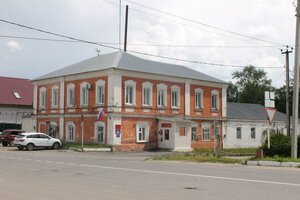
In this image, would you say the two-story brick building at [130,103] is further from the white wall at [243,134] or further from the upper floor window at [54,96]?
the white wall at [243,134]

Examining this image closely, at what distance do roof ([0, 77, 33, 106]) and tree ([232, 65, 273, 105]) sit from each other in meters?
43.6

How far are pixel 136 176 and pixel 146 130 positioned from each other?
2702cm

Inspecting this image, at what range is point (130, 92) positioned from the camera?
1661 inches

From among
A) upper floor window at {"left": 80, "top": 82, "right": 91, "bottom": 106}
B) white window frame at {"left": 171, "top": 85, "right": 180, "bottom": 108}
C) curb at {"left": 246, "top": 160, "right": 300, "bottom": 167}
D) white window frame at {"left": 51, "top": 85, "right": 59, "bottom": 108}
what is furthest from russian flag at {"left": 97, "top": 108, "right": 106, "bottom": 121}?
curb at {"left": 246, "top": 160, "right": 300, "bottom": 167}

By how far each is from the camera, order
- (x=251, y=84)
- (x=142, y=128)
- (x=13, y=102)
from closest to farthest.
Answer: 1. (x=142, y=128)
2. (x=13, y=102)
3. (x=251, y=84)

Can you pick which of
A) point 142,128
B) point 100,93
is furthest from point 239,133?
point 100,93

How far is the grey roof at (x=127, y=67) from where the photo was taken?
4288 centimetres

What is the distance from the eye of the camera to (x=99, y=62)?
4547 centimetres

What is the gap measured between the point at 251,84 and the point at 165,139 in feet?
180

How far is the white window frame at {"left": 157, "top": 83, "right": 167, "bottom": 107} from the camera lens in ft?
146

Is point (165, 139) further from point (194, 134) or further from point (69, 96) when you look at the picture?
point (69, 96)

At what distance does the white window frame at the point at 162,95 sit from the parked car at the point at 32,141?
33.8 ft

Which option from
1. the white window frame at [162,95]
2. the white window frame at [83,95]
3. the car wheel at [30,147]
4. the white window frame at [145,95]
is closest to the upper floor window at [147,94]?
the white window frame at [145,95]

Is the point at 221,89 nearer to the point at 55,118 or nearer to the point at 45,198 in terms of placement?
the point at 55,118
